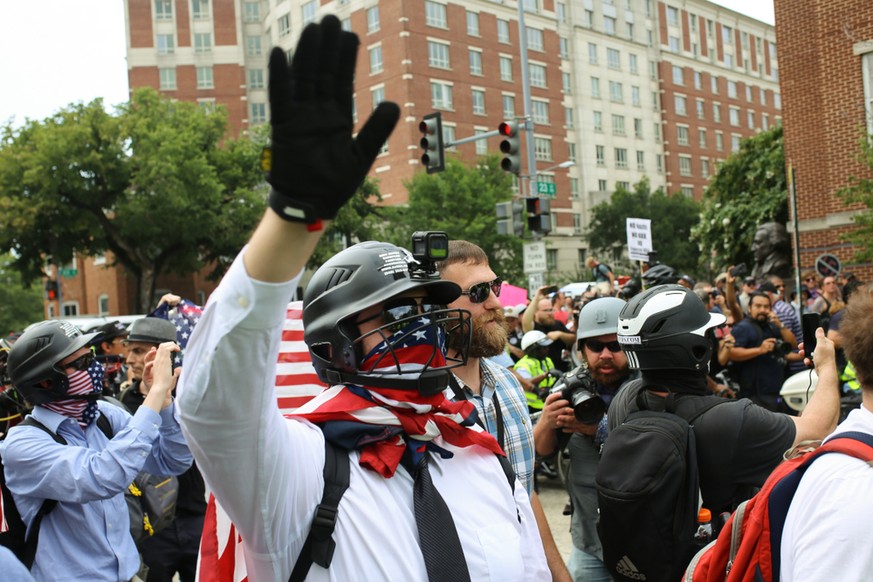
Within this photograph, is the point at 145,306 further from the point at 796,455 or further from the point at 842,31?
the point at 796,455

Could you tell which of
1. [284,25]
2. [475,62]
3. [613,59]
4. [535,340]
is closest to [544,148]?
[475,62]

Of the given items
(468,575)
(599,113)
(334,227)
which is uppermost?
(599,113)

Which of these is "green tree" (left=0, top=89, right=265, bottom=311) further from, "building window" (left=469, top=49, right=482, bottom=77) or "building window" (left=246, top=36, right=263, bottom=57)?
"building window" (left=246, top=36, right=263, bottom=57)

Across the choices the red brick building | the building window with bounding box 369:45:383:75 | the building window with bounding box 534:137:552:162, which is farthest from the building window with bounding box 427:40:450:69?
the red brick building

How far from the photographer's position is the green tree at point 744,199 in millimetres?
27109

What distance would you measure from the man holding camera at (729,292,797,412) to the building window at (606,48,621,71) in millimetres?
61510

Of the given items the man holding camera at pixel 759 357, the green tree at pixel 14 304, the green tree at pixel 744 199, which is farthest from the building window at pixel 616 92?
the man holding camera at pixel 759 357

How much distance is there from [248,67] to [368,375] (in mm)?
68012

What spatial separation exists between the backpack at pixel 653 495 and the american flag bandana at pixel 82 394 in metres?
2.55

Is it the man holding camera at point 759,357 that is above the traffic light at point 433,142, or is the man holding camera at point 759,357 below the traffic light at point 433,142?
below

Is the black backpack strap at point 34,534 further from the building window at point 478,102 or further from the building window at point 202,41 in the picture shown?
the building window at point 202,41

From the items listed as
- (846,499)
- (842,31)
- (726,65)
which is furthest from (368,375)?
(726,65)

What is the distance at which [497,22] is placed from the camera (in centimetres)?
5872

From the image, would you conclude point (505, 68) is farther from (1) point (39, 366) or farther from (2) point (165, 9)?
(1) point (39, 366)
